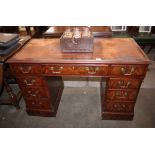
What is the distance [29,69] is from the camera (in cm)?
161

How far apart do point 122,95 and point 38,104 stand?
1087mm

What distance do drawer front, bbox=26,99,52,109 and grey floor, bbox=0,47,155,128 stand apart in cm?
20

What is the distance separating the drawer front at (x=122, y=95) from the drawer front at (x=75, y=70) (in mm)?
313

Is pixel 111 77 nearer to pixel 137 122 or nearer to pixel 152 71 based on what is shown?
pixel 137 122

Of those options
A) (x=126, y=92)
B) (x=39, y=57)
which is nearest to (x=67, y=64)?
(x=39, y=57)

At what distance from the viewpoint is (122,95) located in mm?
1734

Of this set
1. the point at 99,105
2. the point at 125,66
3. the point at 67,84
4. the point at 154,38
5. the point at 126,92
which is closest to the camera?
the point at 125,66

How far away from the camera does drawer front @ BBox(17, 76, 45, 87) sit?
5.58 feet

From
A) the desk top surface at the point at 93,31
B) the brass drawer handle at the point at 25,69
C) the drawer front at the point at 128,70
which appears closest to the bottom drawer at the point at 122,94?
the drawer front at the point at 128,70

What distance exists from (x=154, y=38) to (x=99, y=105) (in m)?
1.92

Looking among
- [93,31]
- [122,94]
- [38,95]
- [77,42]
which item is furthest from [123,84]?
[93,31]

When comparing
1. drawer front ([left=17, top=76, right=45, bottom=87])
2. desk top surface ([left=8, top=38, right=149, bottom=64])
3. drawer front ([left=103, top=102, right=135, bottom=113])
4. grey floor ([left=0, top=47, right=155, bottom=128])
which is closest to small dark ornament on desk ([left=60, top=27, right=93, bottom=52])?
desk top surface ([left=8, top=38, right=149, bottom=64])

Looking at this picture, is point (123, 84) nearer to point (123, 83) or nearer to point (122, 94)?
point (123, 83)

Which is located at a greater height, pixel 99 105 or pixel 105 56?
pixel 105 56
